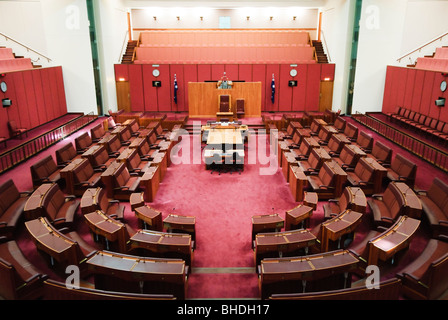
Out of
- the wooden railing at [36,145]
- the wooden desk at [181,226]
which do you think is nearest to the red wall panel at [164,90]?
the wooden railing at [36,145]

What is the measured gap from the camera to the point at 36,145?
12.8 metres

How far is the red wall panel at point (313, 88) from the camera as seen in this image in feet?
64.1

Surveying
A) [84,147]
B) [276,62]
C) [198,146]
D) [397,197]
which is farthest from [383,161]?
[276,62]

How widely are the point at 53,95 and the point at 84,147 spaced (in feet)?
21.4

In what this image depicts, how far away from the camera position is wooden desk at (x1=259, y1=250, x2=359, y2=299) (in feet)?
17.3

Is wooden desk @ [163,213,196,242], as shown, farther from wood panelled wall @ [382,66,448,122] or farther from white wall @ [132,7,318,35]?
white wall @ [132,7,318,35]

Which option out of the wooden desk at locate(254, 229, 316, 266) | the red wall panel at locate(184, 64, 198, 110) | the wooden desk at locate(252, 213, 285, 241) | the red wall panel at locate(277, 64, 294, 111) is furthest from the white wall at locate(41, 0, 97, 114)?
the wooden desk at locate(254, 229, 316, 266)

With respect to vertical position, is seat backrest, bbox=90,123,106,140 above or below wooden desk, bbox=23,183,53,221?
above

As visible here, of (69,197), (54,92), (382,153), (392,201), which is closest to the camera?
(392,201)

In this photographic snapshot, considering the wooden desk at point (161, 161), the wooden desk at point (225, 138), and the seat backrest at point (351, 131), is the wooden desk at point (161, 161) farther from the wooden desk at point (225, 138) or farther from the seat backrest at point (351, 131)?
the seat backrest at point (351, 131)

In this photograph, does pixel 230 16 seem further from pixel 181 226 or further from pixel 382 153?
pixel 181 226

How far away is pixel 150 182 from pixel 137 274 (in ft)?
14.1

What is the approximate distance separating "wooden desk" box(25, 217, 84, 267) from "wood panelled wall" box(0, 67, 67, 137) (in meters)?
8.68

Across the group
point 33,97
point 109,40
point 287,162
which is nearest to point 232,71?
point 109,40
